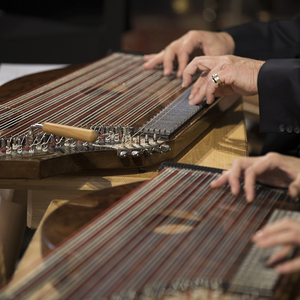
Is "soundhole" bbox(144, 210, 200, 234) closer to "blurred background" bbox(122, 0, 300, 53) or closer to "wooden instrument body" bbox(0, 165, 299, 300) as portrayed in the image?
"wooden instrument body" bbox(0, 165, 299, 300)

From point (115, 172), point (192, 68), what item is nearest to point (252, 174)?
point (115, 172)

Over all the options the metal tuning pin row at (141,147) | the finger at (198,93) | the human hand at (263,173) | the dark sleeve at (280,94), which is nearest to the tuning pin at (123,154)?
the metal tuning pin row at (141,147)

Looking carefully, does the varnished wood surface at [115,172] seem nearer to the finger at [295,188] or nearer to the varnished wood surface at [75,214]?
the varnished wood surface at [75,214]

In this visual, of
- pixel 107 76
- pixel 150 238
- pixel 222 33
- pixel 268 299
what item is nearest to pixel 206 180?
pixel 150 238

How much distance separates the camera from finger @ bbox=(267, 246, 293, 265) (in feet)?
2.54

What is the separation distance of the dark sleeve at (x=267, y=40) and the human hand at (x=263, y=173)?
1.14 metres

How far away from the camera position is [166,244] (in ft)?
2.77

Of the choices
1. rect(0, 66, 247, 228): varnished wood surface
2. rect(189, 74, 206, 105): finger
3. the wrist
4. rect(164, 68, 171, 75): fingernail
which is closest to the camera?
rect(0, 66, 247, 228): varnished wood surface

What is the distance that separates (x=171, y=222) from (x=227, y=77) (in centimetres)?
70

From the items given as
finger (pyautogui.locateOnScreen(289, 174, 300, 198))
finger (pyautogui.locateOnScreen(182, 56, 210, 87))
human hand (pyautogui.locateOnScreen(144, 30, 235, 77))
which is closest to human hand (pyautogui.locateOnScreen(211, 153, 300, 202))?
finger (pyautogui.locateOnScreen(289, 174, 300, 198))

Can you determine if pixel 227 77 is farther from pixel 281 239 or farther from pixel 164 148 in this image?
pixel 281 239

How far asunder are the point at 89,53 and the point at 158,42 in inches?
96.8

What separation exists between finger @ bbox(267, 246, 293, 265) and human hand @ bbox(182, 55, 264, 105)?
0.77 meters

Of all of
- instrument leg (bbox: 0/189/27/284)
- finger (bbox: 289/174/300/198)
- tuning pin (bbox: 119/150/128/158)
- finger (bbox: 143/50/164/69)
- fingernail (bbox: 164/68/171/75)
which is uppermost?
finger (bbox: 143/50/164/69)
